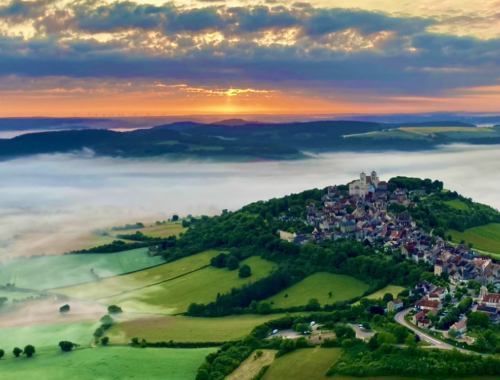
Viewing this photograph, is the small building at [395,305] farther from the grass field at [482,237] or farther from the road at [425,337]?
the grass field at [482,237]

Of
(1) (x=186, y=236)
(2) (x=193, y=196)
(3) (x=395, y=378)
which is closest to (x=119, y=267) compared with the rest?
(1) (x=186, y=236)

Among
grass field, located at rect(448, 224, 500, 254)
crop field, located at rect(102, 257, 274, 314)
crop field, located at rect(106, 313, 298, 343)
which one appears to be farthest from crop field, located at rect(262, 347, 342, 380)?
grass field, located at rect(448, 224, 500, 254)

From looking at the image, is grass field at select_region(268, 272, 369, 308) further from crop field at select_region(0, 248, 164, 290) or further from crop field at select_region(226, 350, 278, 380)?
crop field at select_region(0, 248, 164, 290)

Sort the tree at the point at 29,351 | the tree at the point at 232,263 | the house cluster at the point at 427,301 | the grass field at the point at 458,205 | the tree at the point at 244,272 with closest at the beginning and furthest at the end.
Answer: the house cluster at the point at 427,301
the tree at the point at 29,351
the tree at the point at 244,272
the tree at the point at 232,263
the grass field at the point at 458,205

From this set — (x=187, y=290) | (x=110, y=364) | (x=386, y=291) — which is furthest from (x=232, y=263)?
(x=110, y=364)

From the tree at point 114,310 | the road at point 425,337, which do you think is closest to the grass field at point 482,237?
the road at point 425,337

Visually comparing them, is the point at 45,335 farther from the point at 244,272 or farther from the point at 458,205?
the point at 458,205
